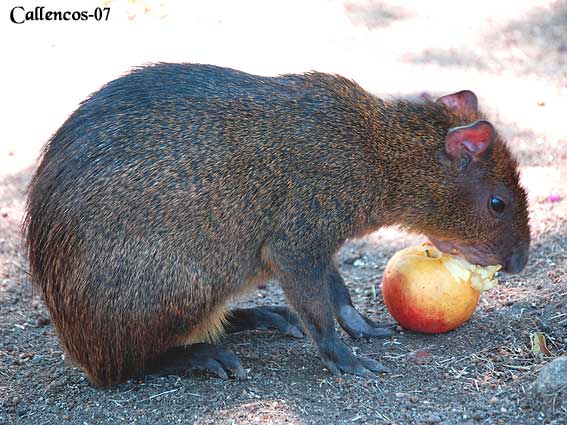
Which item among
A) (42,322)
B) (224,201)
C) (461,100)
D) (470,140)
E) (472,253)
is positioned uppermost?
(461,100)

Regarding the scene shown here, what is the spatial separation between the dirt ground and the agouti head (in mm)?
412

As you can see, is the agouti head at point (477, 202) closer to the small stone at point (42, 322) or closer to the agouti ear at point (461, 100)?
the agouti ear at point (461, 100)

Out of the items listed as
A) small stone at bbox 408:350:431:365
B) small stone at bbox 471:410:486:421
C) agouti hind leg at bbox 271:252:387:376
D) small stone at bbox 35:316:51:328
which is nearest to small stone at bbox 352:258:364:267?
small stone at bbox 408:350:431:365

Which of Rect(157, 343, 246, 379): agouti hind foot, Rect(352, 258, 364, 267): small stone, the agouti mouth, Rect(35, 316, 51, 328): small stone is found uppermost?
the agouti mouth

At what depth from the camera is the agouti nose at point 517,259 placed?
15.7 feet

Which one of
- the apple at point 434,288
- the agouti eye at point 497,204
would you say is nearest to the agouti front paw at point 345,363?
the apple at point 434,288

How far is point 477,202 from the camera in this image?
4.73m

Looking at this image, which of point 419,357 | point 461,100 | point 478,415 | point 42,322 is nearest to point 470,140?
point 461,100

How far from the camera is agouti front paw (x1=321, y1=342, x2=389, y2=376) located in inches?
179

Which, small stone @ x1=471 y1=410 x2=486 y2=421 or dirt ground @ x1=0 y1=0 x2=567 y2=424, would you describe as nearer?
small stone @ x1=471 y1=410 x2=486 y2=421

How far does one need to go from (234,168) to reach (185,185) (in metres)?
0.25

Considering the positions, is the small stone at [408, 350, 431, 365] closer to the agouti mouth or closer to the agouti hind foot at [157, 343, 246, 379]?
the agouti mouth

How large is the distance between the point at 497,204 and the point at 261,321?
4.61 ft

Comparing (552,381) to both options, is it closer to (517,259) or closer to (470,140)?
(517,259)
